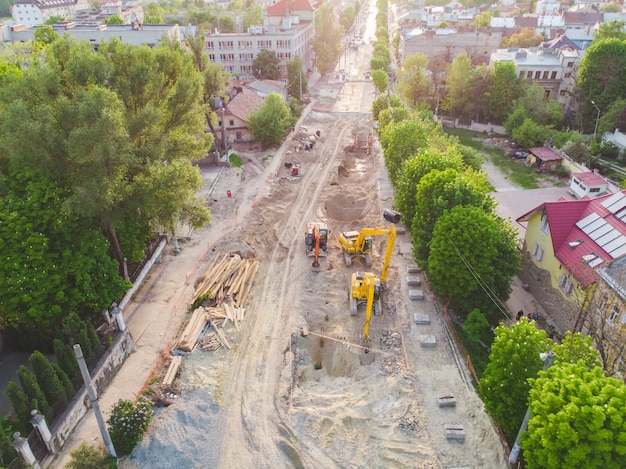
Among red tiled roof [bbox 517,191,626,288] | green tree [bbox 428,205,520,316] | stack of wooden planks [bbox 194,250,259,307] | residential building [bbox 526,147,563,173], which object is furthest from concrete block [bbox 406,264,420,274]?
residential building [bbox 526,147,563,173]

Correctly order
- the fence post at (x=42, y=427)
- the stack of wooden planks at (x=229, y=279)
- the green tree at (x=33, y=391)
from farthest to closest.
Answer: the stack of wooden planks at (x=229, y=279) → the green tree at (x=33, y=391) → the fence post at (x=42, y=427)

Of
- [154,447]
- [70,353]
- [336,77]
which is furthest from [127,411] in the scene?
[336,77]

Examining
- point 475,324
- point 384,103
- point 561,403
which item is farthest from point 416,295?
point 384,103

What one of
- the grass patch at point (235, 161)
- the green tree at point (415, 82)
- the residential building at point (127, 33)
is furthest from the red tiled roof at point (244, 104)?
the green tree at point (415, 82)

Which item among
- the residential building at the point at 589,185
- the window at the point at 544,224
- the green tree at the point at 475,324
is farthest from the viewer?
the residential building at the point at 589,185

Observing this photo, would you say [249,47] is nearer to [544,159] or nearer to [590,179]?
[544,159]

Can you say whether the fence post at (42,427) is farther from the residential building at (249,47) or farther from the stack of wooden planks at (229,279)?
the residential building at (249,47)

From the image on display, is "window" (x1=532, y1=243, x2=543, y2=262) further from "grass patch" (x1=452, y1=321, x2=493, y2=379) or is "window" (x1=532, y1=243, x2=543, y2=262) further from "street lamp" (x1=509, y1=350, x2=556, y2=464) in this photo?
"street lamp" (x1=509, y1=350, x2=556, y2=464)

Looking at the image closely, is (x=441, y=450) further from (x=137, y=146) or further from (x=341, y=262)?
(x=137, y=146)
